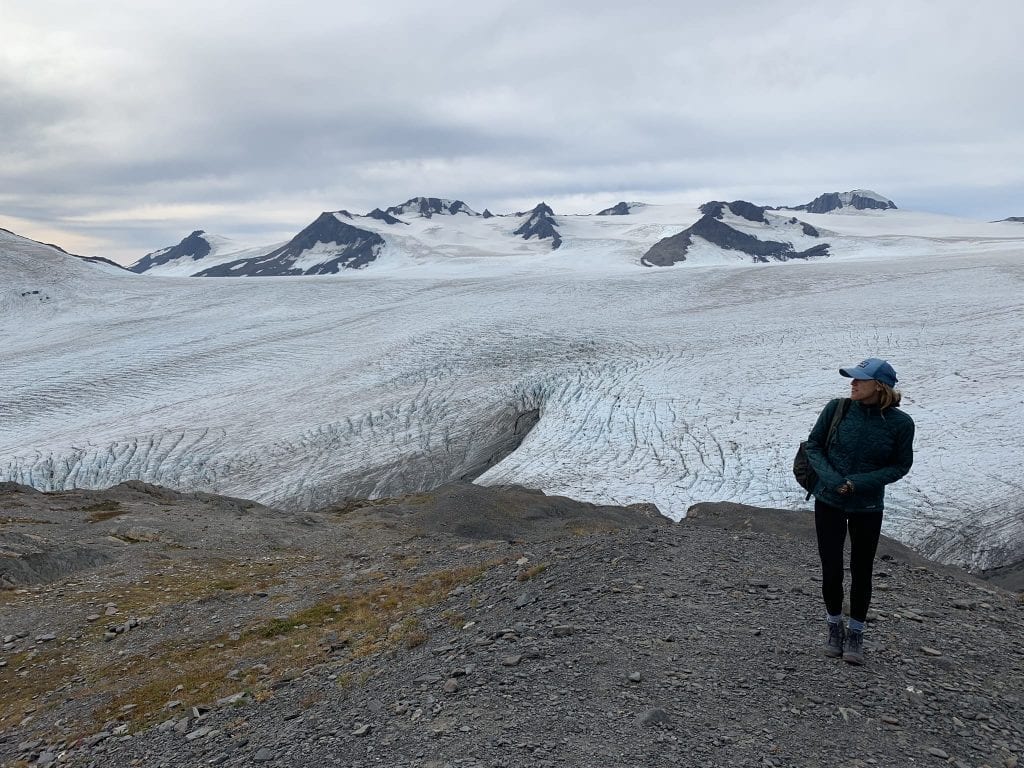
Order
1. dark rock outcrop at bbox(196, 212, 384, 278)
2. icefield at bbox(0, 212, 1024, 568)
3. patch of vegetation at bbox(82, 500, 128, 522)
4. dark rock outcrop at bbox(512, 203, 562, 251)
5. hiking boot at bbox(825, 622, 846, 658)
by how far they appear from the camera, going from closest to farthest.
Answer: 1. hiking boot at bbox(825, 622, 846, 658)
2. patch of vegetation at bbox(82, 500, 128, 522)
3. icefield at bbox(0, 212, 1024, 568)
4. dark rock outcrop at bbox(512, 203, 562, 251)
5. dark rock outcrop at bbox(196, 212, 384, 278)

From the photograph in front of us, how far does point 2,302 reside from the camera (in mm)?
41844

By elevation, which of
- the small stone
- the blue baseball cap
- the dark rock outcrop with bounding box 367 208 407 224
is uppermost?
the dark rock outcrop with bounding box 367 208 407 224

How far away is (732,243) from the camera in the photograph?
124312 mm

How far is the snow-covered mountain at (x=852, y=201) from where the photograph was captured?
18525 centimetres

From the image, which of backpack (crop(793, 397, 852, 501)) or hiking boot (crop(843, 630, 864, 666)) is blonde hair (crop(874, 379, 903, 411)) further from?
hiking boot (crop(843, 630, 864, 666))

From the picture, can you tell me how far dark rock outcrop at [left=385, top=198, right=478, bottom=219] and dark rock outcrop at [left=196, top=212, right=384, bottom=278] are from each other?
71.5 feet

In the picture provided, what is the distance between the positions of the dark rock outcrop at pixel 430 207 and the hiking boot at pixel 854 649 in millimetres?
184655

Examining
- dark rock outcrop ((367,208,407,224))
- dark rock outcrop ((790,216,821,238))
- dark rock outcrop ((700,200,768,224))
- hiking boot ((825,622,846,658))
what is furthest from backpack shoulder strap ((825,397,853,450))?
dark rock outcrop ((367,208,407,224))

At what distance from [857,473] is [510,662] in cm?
294

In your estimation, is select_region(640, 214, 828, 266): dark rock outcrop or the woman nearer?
the woman

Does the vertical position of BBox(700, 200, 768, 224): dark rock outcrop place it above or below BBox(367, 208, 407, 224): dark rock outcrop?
below

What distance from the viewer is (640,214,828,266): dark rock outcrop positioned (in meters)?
110

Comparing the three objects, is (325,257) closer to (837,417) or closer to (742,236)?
(742,236)

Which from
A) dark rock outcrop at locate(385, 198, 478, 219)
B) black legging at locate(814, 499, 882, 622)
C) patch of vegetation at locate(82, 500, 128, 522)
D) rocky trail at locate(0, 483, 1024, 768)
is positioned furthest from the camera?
dark rock outcrop at locate(385, 198, 478, 219)
